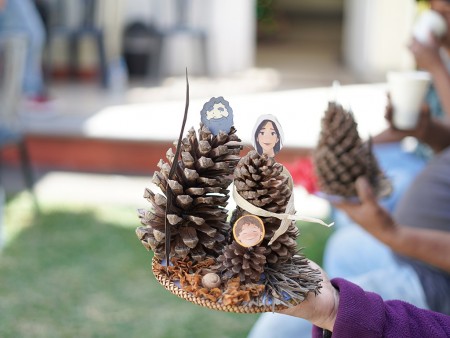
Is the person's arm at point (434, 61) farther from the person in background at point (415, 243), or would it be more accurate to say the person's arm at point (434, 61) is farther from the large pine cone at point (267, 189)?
the large pine cone at point (267, 189)

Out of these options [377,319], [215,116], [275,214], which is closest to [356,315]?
[377,319]

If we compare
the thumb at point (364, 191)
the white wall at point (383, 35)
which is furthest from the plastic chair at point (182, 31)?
the thumb at point (364, 191)

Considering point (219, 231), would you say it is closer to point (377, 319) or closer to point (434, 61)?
point (377, 319)

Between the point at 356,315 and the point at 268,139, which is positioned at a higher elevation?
the point at 268,139

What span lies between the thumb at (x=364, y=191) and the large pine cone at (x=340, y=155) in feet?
0.22

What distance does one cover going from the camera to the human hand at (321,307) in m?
0.92

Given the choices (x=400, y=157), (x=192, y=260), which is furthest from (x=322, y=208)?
(x=192, y=260)

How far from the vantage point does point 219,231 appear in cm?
96

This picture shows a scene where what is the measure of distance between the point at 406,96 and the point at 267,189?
104 cm

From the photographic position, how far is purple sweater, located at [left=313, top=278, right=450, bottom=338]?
3.17 ft

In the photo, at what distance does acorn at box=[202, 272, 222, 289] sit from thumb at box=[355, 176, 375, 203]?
668 mm

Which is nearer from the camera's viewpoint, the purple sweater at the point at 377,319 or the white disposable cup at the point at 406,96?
the purple sweater at the point at 377,319

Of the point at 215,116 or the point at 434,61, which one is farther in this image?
the point at 434,61

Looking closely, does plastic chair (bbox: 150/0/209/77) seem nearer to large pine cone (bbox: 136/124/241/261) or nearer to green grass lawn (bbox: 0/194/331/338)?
green grass lawn (bbox: 0/194/331/338)
